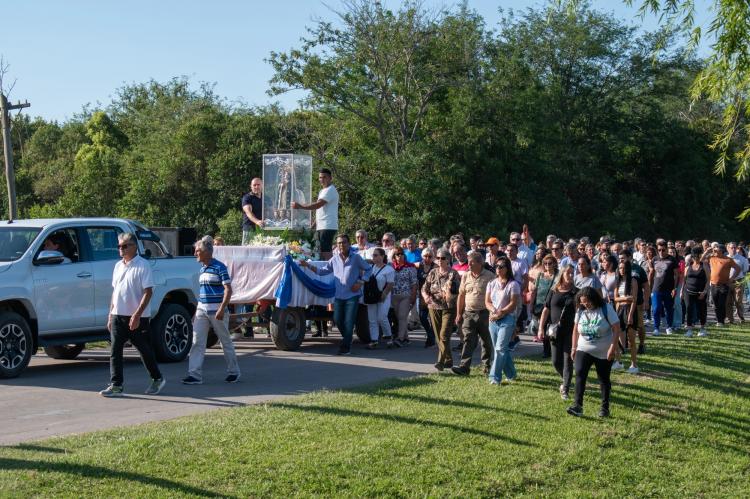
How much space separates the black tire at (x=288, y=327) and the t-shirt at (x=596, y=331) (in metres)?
6.46

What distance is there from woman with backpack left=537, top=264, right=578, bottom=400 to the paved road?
2272 mm

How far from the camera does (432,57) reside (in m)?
35.4

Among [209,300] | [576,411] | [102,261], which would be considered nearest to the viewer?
[576,411]

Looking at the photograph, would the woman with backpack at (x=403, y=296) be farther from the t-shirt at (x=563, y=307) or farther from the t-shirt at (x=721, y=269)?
the t-shirt at (x=721, y=269)

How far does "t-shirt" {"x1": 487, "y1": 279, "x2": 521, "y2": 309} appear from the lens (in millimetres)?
11859

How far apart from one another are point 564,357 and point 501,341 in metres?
0.86

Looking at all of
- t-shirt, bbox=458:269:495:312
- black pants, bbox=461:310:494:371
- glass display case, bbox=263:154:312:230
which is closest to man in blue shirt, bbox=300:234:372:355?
glass display case, bbox=263:154:312:230

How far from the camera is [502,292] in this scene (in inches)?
470

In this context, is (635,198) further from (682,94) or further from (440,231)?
(440,231)

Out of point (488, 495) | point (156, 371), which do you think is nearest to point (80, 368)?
point (156, 371)

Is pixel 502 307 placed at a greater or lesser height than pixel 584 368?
greater

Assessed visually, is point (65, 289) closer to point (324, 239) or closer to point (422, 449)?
point (324, 239)

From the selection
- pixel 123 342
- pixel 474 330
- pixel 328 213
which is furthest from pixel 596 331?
pixel 328 213

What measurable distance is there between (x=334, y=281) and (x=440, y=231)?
18.7 meters
